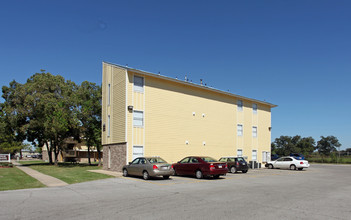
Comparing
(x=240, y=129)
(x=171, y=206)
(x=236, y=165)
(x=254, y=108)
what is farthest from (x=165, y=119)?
(x=171, y=206)

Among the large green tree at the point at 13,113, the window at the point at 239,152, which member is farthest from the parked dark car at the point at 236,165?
the large green tree at the point at 13,113

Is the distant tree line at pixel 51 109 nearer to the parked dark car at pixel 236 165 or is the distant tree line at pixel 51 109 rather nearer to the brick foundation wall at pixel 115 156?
the brick foundation wall at pixel 115 156

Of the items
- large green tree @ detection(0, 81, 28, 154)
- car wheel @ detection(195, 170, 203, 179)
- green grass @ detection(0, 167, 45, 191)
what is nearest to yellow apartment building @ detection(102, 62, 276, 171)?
car wheel @ detection(195, 170, 203, 179)

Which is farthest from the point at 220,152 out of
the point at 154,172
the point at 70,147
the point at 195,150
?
the point at 70,147

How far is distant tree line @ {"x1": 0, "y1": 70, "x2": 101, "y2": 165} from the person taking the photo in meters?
33.6

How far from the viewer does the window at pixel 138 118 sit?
23333 mm

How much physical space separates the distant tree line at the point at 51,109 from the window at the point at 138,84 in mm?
13013

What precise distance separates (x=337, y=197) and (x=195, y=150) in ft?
55.5

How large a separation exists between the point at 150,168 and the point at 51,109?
70.4 feet

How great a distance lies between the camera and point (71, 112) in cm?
3475

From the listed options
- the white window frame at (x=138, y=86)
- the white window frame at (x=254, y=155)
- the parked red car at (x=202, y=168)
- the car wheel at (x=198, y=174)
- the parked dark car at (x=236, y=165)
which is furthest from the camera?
the white window frame at (x=254, y=155)

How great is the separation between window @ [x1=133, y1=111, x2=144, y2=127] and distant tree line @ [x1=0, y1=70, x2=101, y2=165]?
1276cm

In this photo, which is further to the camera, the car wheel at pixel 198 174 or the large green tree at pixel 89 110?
the large green tree at pixel 89 110

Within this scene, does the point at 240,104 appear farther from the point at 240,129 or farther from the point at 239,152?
the point at 239,152
